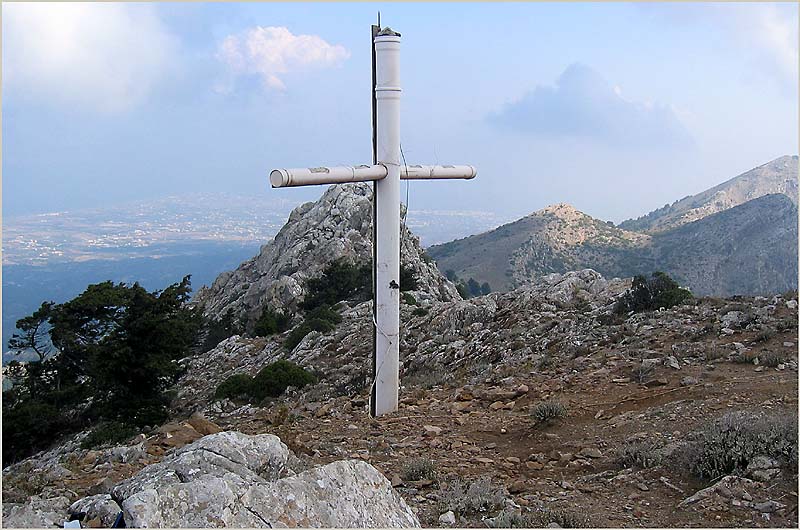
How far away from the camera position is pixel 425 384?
1086 centimetres

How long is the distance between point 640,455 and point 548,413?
161 cm

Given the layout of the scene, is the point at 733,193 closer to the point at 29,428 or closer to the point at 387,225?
the point at 29,428

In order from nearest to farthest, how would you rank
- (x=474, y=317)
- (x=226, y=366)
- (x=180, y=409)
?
(x=474, y=317) → (x=180, y=409) → (x=226, y=366)

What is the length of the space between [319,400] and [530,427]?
474 cm

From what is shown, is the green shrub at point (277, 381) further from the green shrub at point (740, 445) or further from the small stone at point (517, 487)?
the green shrub at point (740, 445)

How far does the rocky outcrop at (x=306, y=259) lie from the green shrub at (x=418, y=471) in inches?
751

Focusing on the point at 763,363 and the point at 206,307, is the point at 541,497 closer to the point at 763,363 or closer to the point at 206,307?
the point at 763,363

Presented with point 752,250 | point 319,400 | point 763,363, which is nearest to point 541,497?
point 763,363

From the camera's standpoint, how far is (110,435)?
41.8 ft

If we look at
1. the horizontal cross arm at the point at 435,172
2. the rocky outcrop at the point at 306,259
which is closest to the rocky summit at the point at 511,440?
the horizontal cross arm at the point at 435,172

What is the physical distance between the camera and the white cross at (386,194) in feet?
26.2

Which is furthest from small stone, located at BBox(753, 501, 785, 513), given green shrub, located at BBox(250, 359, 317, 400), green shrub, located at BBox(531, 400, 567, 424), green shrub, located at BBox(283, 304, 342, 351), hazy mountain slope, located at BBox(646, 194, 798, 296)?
hazy mountain slope, located at BBox(646, 194, 798, 296)

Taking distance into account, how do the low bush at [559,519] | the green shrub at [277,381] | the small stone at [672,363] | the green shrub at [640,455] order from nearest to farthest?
1. the low bush at [559,519]
2. the green shrub at [640,455]
3. the small stone at [672,363]
4. the green shrub at [277,381]

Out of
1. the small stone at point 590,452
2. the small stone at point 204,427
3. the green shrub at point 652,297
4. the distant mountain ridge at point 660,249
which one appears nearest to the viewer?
the small stone at point 590,452
